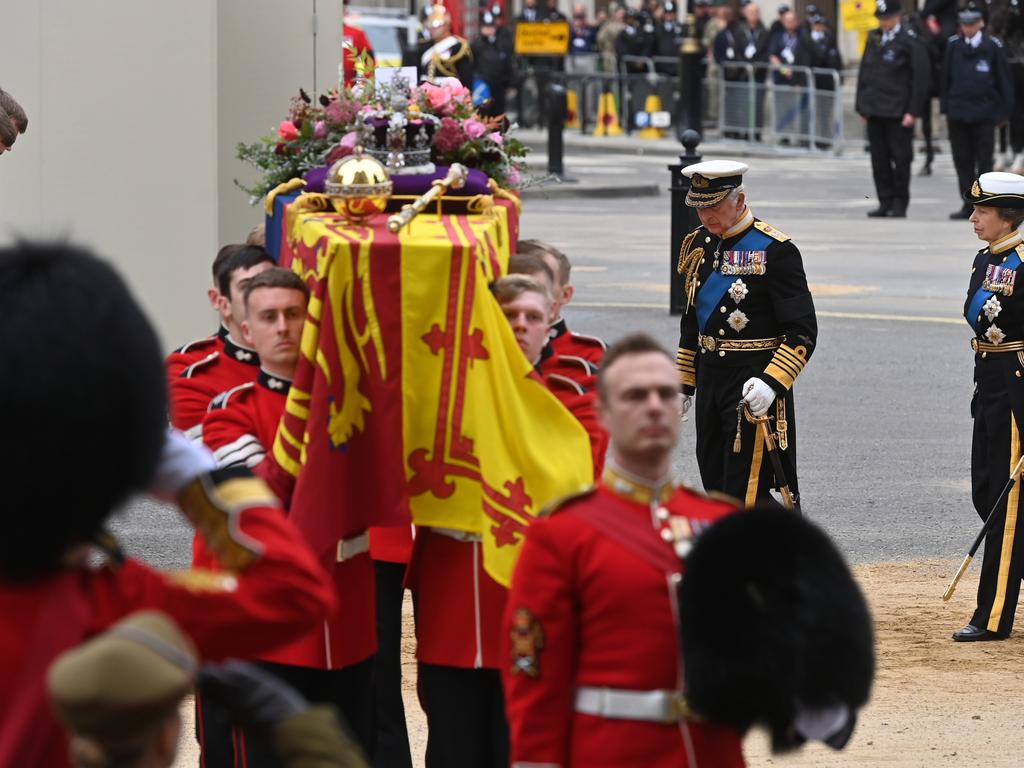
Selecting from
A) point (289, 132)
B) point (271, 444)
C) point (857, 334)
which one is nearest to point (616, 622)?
point (271, 444)

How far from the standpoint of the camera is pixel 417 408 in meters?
5.30

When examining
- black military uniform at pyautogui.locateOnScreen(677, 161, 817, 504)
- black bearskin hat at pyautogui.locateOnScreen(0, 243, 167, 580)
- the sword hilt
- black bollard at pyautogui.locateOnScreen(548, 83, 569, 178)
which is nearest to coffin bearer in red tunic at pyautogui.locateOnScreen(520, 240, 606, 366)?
black military uniform at pyautogui.locateOnScreen(677, 161, 817, 504)

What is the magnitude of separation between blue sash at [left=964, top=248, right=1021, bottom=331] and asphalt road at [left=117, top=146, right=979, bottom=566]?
151 cm

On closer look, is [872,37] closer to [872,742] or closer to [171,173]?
[171,173]

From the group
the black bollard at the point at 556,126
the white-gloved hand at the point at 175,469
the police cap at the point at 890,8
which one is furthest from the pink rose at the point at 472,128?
the black bollard at the point at 556,126

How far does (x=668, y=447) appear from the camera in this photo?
4.03 metres

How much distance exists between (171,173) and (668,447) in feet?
26.9

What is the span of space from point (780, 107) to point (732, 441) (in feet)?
81.8

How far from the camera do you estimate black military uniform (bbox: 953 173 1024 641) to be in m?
8.11

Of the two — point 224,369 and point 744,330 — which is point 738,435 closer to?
point 744,330

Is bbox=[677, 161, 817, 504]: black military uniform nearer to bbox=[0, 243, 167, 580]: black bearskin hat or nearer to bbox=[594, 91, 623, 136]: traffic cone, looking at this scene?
bbox=[0, 243, 167, 580]: black bearskin hat

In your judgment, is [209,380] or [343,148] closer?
[209,380]

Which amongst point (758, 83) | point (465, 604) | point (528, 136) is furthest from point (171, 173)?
point (528, 136)

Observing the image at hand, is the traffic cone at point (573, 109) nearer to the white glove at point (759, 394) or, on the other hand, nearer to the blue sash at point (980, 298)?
the blue sash at point (980, 298)
